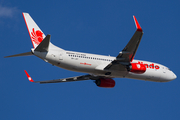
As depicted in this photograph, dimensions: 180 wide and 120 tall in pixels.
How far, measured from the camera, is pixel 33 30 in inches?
1244

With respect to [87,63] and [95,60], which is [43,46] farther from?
[95,60]

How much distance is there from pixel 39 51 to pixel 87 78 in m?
10.9

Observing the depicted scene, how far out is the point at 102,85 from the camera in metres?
37.2

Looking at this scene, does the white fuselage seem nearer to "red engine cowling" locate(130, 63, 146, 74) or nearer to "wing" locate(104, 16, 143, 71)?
"wing" locate(104, 16, 143, 71)

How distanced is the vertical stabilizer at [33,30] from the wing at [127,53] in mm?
8648

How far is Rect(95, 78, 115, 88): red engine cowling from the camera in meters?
37.1

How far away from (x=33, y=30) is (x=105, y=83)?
1246cm

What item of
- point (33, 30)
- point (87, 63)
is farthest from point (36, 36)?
point (87, 63)

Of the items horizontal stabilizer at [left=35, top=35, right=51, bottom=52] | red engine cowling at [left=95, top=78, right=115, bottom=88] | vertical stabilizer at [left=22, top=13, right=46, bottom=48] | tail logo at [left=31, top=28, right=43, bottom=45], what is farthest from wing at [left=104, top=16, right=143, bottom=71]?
vertical stabilizer at [left=22, top=13, right=46, bottom=48]

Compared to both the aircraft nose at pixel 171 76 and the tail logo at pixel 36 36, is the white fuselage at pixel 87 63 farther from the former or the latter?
the tail logo at pixel 36 36

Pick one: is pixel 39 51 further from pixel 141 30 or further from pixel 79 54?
pixel 141 30

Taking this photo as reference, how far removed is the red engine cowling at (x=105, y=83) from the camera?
37.1 metres

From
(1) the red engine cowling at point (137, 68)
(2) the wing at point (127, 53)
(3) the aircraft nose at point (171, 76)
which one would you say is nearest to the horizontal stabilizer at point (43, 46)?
(2) the wing at point (127, 53)

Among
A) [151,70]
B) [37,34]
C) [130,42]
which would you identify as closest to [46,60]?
[37,34]
